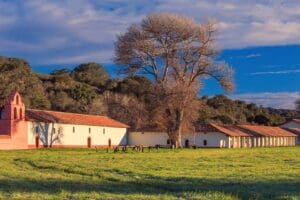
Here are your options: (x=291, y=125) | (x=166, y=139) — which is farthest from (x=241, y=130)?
(x=291, y=125)

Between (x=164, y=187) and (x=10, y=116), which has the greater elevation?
(x=10, y=116)

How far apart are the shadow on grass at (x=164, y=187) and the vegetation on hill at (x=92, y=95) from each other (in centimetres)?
5111

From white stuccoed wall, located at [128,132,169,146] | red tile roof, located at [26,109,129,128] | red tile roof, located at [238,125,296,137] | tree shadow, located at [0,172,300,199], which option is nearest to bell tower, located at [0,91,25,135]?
red tile roof, located at [26,109,129,128]

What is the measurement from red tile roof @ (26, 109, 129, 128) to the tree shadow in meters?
46.8

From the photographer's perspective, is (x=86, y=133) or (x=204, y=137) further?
(x=204, y=137)

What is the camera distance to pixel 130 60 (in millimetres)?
72000

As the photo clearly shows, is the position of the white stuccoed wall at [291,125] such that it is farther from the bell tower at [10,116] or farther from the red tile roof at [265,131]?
the bell tower at [10,116]

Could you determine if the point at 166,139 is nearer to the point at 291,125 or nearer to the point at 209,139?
the point at 209,139

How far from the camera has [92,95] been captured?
97.5 m

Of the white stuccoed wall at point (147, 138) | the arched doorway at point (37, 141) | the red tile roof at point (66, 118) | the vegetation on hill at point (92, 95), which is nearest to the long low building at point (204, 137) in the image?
the white stuccoed wall at point (147, 138)

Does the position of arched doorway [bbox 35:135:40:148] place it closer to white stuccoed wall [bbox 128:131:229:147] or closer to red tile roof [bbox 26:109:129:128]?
red tile roof [bbox 26:109:129:128]

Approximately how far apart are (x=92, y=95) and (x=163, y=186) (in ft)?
255

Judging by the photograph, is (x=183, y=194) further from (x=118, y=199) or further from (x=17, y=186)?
(x=17, y=186)

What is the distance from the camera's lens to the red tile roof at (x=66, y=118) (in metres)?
69.9
